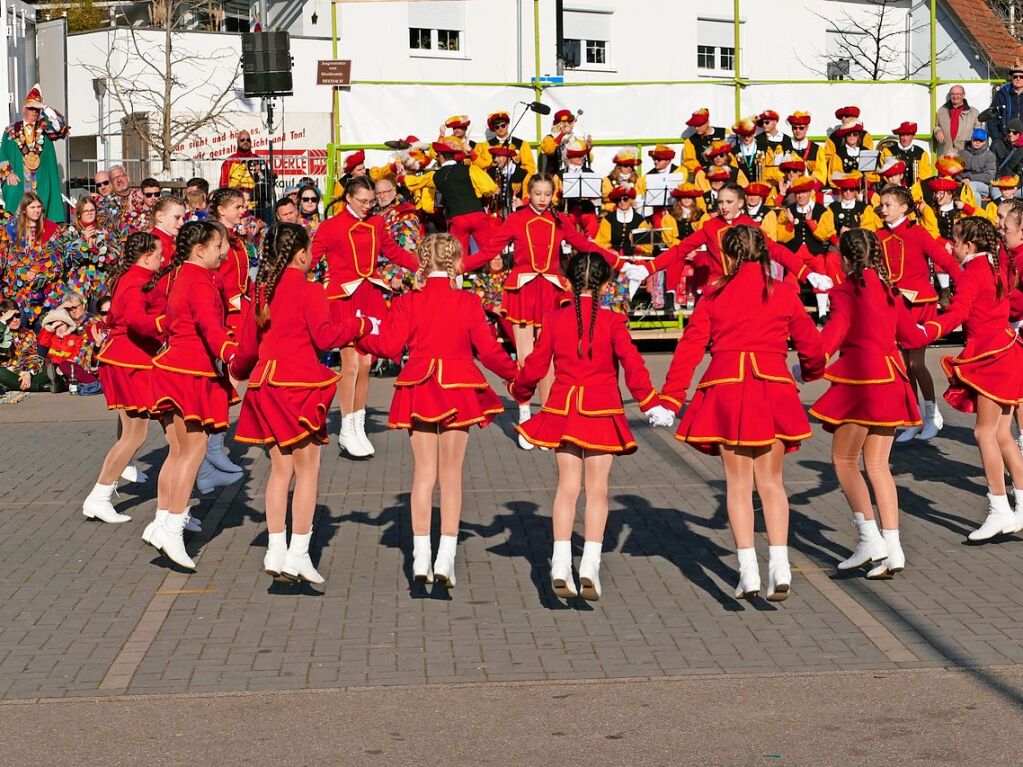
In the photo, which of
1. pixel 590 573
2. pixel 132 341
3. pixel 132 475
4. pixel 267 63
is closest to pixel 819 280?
pixel 132 475

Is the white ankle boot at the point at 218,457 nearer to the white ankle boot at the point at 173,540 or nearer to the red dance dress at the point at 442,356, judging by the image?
the white ankle boot at the point at 173,540

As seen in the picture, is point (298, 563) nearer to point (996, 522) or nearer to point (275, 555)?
point (275, 555)

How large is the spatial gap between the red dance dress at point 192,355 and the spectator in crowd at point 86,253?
332 inches

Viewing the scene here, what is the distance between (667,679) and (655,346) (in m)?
13.9

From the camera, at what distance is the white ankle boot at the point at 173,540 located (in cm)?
816

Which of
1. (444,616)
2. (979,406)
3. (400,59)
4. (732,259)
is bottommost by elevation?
(444,616)

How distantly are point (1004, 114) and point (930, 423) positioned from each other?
10298 mm

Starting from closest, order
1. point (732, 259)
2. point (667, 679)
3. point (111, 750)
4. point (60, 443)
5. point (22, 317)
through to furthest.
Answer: point (111, 750), point (667, 679), point (732, 259), point (60, 443), point (22, 317)

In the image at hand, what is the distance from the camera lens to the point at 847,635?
688 cm

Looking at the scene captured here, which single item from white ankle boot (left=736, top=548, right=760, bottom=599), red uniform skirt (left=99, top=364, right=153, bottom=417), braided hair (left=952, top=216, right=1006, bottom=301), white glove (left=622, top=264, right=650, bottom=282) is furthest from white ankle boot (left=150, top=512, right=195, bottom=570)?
white glove (left=622, top=264, right=650, bottom=282)

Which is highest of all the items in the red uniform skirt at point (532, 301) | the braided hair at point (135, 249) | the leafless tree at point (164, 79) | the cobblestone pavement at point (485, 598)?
the leafless tree at point (164, 79)

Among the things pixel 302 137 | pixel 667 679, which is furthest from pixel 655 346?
pixel 667 679

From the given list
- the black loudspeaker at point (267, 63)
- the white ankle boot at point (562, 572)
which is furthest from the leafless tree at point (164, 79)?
the white ankle boot at point (562, 572)

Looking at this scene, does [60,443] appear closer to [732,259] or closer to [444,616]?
[444,616]
